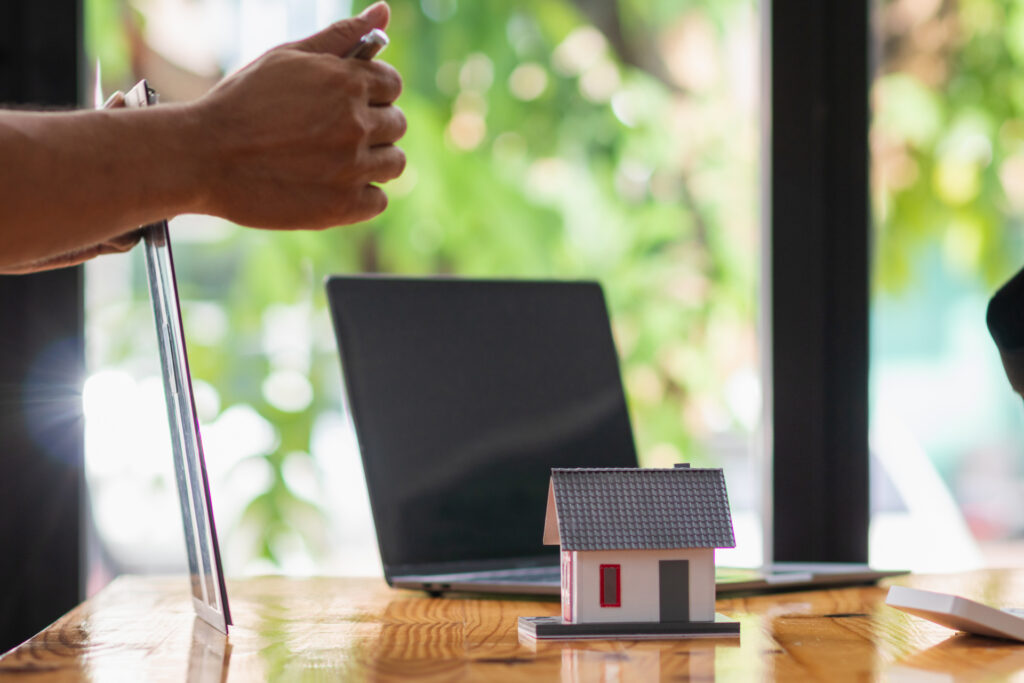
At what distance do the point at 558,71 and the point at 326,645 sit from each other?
3.78ft

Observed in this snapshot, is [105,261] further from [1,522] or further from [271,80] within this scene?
[271,80]

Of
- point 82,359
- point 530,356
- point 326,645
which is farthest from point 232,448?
point 326,645

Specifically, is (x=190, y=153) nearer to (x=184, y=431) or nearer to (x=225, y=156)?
(x=225, y=156)

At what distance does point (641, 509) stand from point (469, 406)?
0.39 metres

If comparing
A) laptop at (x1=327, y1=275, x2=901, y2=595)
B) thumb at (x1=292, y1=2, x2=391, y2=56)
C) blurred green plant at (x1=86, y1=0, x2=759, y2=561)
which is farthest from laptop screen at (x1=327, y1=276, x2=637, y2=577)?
blurred green plant at (x1=86, y1=0, x2=759, y2=561)

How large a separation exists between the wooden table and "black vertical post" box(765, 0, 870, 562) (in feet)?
1.53

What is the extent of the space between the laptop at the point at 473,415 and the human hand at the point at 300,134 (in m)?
0.31

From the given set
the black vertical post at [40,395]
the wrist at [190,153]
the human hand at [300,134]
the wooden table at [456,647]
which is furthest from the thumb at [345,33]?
the black vertical post at [40,395]

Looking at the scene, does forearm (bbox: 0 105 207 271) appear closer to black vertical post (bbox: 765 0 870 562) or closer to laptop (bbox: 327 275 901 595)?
laptop (bbox: 327 275 901 595)

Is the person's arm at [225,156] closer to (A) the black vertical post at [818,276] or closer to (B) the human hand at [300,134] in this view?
(B) the human hand at [300,134]

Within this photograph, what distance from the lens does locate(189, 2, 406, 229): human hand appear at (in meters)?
0.71

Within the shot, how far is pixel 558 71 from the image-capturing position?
1.63 meters

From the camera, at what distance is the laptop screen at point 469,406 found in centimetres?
104

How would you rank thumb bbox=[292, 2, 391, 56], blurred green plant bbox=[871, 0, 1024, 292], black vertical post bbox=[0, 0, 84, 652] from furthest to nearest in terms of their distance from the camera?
blurred green plant bbox=[871, 0, 1024, 292] → black vertical post bbox=[0, 0, 84, 652] → thumb bbox=[292, 2, 391, 56]
